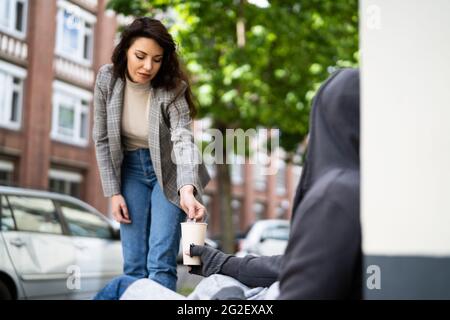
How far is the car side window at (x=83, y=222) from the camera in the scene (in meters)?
6.78

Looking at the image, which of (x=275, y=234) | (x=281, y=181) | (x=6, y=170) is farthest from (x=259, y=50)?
(x=281, y=181)

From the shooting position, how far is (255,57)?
1216 centimetres

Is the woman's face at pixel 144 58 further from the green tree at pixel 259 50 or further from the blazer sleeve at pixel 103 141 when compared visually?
the green tree at pixel 259 50

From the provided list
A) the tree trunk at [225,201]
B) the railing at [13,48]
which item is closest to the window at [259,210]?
the railing at [13,48]

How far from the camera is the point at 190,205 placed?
256 centimetres

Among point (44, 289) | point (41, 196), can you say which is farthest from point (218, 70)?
point (44, 289)

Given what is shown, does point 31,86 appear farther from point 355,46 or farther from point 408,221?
point 408,221

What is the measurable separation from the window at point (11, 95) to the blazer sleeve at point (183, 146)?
639 inches

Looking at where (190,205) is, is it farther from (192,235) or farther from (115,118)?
(115,118)

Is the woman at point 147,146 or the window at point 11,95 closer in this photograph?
the woman at point 147,146

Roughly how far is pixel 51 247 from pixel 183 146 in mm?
3795

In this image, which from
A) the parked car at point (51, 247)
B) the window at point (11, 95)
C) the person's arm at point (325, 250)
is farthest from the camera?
the window at point (11, 95)
